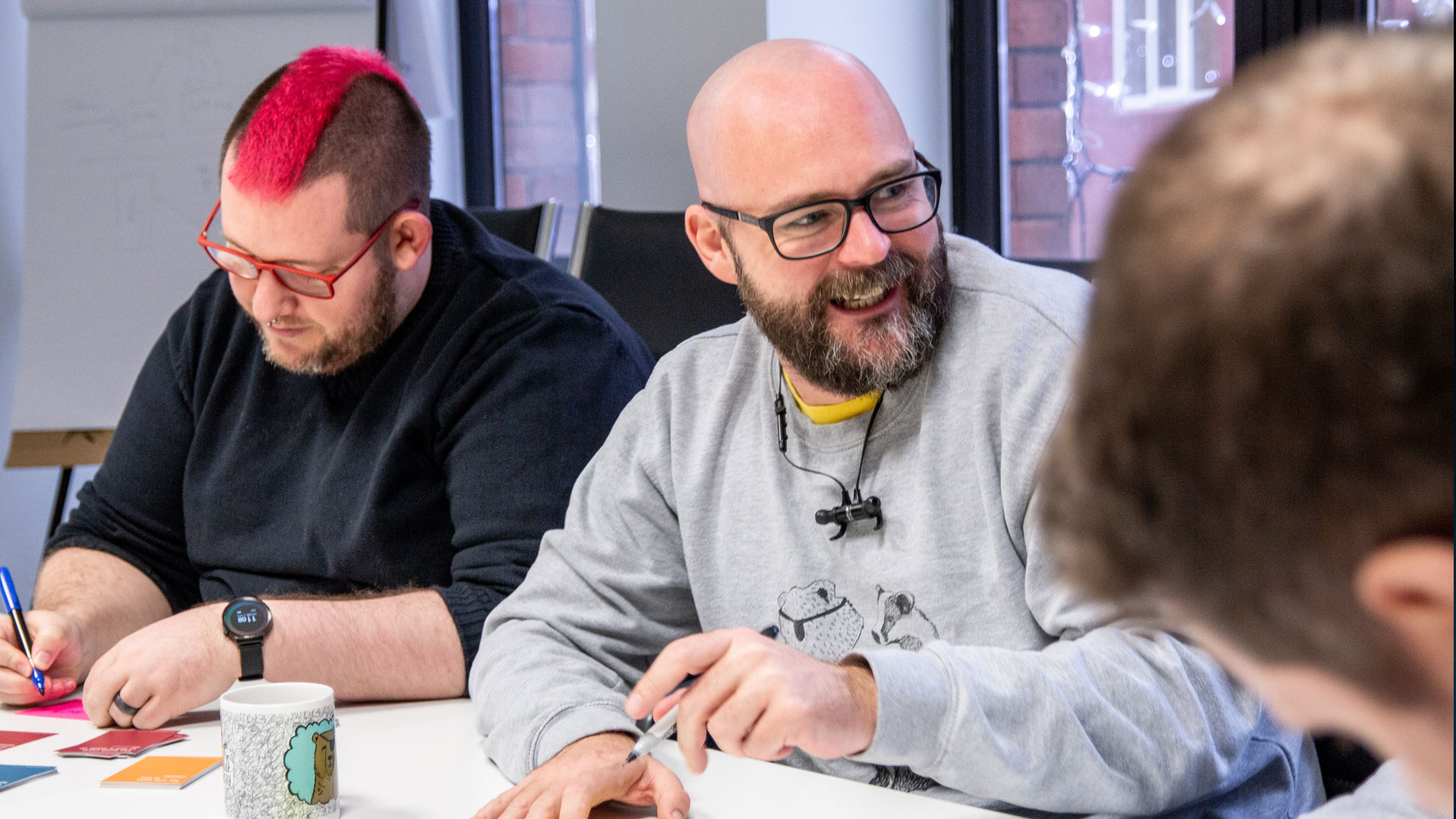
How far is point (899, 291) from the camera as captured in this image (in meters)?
1.14

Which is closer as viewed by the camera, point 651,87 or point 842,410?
point 842,410

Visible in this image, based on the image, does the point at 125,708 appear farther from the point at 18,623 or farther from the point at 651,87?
the point at 651,87

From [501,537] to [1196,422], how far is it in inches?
44.5

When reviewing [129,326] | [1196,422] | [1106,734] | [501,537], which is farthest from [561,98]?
[1196,422]

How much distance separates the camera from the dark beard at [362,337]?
1521 millimetres

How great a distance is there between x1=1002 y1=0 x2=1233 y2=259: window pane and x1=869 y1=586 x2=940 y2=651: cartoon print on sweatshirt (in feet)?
6.00

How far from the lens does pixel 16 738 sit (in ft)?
3.65

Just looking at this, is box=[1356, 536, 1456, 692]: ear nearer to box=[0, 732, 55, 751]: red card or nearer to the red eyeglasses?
box=[0, 732, 55, 751]: red card

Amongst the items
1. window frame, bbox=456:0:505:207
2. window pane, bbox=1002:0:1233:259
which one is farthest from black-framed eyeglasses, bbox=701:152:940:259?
window frame, bbox=456:0:505:207

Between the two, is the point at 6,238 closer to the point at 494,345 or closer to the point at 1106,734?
the point at 494,345

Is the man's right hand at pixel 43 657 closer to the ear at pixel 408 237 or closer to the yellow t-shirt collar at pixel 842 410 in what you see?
the ear at pixel 408 237

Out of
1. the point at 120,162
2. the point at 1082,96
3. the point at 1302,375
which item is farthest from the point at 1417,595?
the point at 120,162

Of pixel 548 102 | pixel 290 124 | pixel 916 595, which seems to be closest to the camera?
pixel 916 595

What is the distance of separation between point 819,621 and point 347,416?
2.40ft
